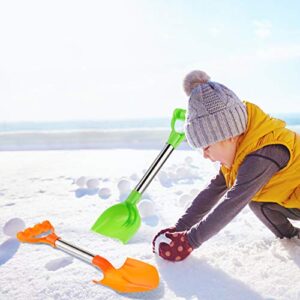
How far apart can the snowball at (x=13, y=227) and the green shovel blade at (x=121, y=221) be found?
237 millimetres

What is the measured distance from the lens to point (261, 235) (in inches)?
44.0

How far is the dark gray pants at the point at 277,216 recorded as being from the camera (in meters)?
0.98

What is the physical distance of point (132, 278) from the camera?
80 cm

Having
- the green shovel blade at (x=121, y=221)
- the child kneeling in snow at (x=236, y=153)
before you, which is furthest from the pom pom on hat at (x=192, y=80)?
the green shovel blade at (x=121, y=221)

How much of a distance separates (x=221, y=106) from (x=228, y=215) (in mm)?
258

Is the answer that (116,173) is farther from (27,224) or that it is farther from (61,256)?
(61,256)

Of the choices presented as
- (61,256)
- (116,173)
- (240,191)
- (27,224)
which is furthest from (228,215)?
(116,173)

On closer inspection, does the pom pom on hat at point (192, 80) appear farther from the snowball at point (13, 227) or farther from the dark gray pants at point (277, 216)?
the snowball at point (13, 227)

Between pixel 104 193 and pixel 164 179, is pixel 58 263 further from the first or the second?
pixel 164 179

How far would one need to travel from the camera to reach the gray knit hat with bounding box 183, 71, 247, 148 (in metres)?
0.84

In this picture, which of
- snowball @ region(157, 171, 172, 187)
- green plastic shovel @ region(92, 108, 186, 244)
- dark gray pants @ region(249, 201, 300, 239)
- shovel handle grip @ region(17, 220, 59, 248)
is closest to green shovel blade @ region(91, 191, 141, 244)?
green plastic shovel @ region(92, 108, 186, 244)

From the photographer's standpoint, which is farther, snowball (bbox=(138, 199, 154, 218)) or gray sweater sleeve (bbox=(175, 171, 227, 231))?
snowball (bbox=(138, 199, 154, 218))

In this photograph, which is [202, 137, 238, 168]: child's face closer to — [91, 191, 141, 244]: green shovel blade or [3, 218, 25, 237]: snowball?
[91, 191, 141, 244]: green shovel blade

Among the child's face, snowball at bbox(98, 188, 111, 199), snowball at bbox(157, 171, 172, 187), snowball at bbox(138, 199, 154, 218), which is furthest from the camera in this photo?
snowball at bbox(157, 171, 172, 187)
